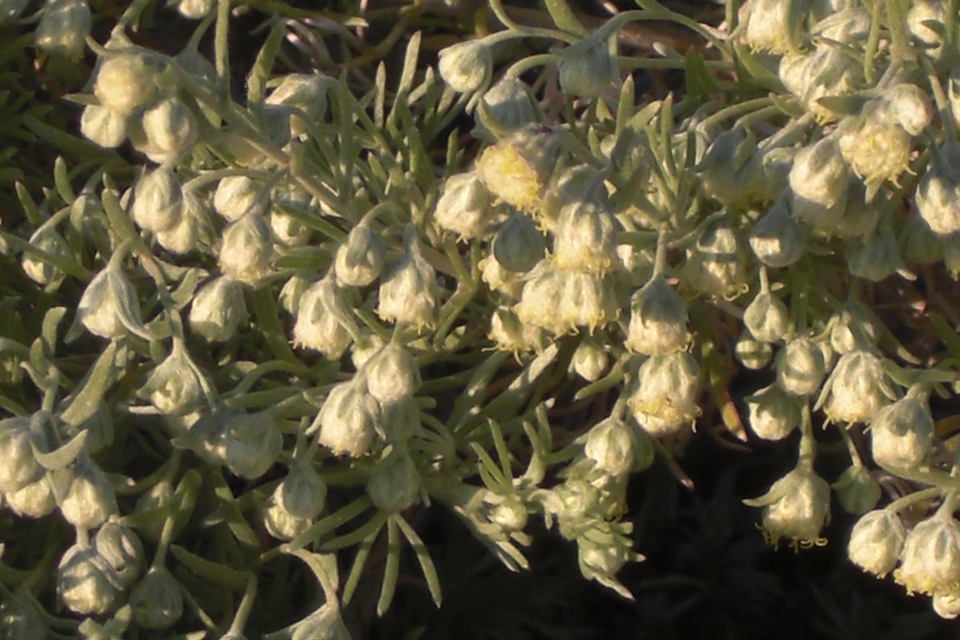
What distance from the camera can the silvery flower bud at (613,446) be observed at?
4.81ft

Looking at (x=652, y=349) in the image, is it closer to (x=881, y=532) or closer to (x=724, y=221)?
(x=724, y=221)

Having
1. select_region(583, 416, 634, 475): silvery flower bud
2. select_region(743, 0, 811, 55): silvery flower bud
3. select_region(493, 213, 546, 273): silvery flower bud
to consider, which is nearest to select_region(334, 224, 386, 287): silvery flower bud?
select_region(493, 213, 546, 273): silvery flower bud

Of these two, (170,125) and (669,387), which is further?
(669,387)

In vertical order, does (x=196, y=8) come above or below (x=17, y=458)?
above

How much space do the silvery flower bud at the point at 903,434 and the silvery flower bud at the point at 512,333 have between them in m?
0.39

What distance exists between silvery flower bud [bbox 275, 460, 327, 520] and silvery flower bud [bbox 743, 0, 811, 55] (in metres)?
0.69

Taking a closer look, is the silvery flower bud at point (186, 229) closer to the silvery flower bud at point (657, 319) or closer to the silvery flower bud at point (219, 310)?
the silvery flower bud at point (219, 310)

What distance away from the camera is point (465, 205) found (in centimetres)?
125

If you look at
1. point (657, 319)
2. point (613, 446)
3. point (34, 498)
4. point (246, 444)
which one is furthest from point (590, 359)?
point (34, 498)

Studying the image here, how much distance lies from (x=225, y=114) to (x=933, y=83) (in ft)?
2.26

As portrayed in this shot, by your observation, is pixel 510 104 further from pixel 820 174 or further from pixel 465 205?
pixel 820 174

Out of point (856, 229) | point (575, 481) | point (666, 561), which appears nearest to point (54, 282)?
point (575, 481)

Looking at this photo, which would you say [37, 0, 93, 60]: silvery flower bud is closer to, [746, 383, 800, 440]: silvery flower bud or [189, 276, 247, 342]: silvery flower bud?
[189, 276, 247, 342]: silvery flower bud

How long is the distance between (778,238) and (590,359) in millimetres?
314
